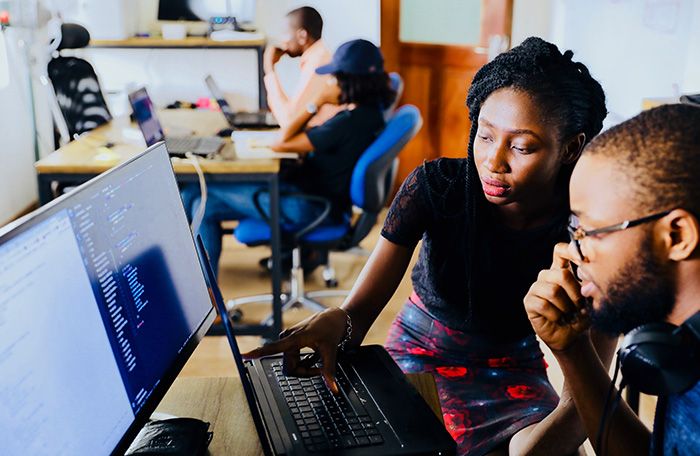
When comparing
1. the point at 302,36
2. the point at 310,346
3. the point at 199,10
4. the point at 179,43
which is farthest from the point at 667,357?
the point at 199,10

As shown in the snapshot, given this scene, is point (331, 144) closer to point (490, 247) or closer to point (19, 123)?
point (490, 247)

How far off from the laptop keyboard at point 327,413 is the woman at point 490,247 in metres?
0.14

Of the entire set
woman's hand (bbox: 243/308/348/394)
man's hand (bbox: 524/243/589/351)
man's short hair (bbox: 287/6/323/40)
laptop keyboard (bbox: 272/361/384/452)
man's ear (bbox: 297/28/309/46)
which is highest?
man's short hair (bbox: 287/6/323/40)

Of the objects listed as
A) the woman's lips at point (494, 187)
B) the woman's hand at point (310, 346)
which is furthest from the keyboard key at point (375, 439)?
the woman's lips at point (494, 187)

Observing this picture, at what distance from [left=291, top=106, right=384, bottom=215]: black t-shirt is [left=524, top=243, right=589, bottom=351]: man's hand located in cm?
181

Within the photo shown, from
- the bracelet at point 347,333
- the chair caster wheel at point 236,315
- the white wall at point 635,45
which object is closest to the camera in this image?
the bracelet at point 347,333

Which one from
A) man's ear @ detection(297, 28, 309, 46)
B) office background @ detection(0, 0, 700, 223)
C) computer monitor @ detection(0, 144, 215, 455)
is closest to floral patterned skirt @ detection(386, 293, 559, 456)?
computer monitor @ detection(0, 144, 215, 455)

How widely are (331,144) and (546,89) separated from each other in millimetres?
1556

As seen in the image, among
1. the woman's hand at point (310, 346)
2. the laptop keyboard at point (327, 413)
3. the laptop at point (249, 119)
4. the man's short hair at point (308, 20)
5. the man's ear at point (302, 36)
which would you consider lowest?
the laptop keyboard at point (327, 413)

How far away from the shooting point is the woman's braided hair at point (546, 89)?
137 cm

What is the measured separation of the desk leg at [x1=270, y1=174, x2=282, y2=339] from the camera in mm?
2707

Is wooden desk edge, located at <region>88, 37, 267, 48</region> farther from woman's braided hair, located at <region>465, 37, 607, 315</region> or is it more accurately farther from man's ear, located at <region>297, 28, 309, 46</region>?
woman's braided hair, located at <region>465, 37, 607, 315</region>

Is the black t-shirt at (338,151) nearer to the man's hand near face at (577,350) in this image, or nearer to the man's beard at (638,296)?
the man's hand near face at (577,350)

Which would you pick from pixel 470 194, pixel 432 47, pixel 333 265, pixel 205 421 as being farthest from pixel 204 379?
pixel 432 47
